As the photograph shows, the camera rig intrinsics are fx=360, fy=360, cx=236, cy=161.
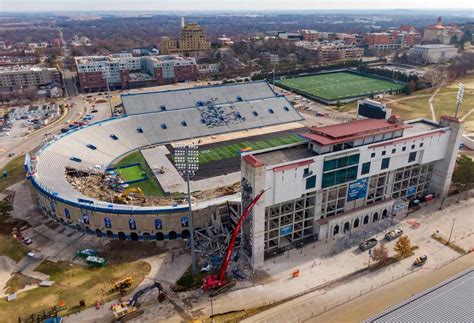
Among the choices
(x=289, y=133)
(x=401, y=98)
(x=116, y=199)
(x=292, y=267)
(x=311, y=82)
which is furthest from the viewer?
(x=311, y=82)

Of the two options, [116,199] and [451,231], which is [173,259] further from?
[451,231]

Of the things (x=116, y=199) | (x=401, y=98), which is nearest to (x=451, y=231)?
(x=116, y=199)

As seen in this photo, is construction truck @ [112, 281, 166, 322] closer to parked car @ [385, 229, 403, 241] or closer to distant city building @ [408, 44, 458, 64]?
parked car @ [385, 229, 403, 241]

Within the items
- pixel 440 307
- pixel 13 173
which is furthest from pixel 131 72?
pixel 440 307

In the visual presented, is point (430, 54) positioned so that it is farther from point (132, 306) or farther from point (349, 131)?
point (132, 306)

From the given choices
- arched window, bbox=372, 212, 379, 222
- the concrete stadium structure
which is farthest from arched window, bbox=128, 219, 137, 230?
arched window, bbox=372, 212, 379, 222

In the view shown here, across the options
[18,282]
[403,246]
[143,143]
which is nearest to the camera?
[18,282]
